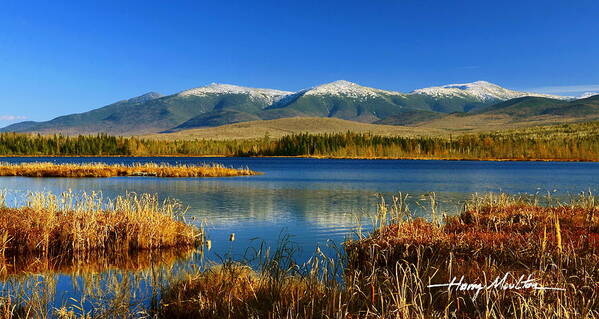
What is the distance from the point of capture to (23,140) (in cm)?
13438

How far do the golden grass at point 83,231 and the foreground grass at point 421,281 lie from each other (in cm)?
562

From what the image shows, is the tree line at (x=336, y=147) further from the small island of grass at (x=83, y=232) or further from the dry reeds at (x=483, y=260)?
the small island of grass at (x=83, y=232)

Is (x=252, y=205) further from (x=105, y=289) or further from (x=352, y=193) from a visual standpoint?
(x=105, y=289)

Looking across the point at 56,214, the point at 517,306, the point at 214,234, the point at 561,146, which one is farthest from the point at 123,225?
the point at 561,146

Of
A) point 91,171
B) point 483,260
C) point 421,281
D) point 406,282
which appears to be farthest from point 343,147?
point 406,282

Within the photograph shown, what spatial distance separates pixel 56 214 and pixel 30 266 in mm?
4217

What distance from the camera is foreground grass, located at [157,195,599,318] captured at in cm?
844

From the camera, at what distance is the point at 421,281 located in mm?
8922

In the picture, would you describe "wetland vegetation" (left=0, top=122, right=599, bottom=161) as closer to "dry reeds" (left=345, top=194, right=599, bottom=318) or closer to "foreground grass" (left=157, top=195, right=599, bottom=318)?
"dry reeds" (left=345, top=194, right=599, bottom=318)

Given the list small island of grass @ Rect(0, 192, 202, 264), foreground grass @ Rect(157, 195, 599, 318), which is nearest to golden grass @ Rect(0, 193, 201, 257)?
small island of grass @ Rect(0, 192, 202, 264)

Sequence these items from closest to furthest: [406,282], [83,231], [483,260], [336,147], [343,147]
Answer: [406,282]
[483,260]
[83,231]
[343,147]
[336,147]

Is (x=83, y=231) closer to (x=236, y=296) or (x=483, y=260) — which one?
(x=236, y=296)

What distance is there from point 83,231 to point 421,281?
40.2ft

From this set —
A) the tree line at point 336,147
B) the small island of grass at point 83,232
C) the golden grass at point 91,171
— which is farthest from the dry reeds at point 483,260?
the tree line at point 336,147
